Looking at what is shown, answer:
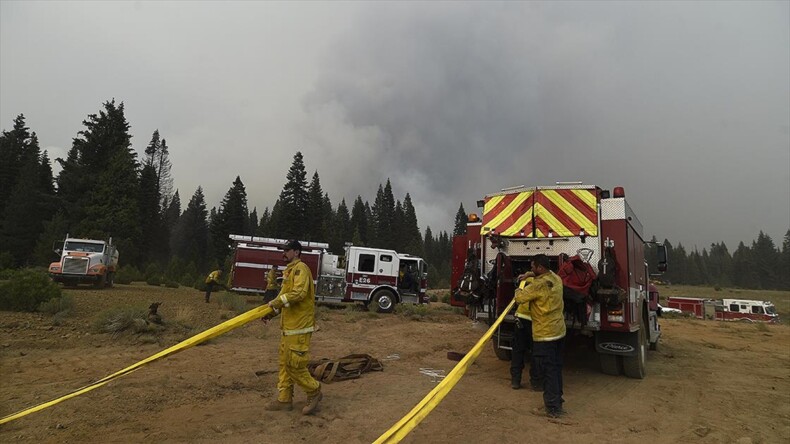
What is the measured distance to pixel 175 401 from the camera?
538 centimetres

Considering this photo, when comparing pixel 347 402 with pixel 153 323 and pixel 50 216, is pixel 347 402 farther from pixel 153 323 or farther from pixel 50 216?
pixel 50 216

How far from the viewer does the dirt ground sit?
4520 millimetres

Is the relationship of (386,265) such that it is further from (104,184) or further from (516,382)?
(104,184)

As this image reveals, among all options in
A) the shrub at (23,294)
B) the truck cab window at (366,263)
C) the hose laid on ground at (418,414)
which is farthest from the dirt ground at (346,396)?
the truck cab window at (366,263)

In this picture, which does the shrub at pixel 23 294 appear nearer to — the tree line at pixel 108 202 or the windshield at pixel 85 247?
the windshield at pixel 85 247

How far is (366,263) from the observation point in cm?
1980

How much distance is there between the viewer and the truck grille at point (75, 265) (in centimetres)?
2062

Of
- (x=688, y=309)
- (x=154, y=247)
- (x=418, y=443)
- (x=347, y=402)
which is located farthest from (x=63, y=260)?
(x=688, y=309)

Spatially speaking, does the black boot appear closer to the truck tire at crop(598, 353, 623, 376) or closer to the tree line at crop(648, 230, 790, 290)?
the truck tire at crop(598, 353, 623, 376)

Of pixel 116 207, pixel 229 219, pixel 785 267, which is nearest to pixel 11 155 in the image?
pixel 116 207

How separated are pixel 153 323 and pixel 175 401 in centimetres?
590

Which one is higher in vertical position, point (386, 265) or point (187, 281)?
point (386, 265)

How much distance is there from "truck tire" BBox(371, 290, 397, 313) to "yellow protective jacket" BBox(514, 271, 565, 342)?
13.9 meters

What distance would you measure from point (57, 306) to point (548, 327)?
12.4 meters
